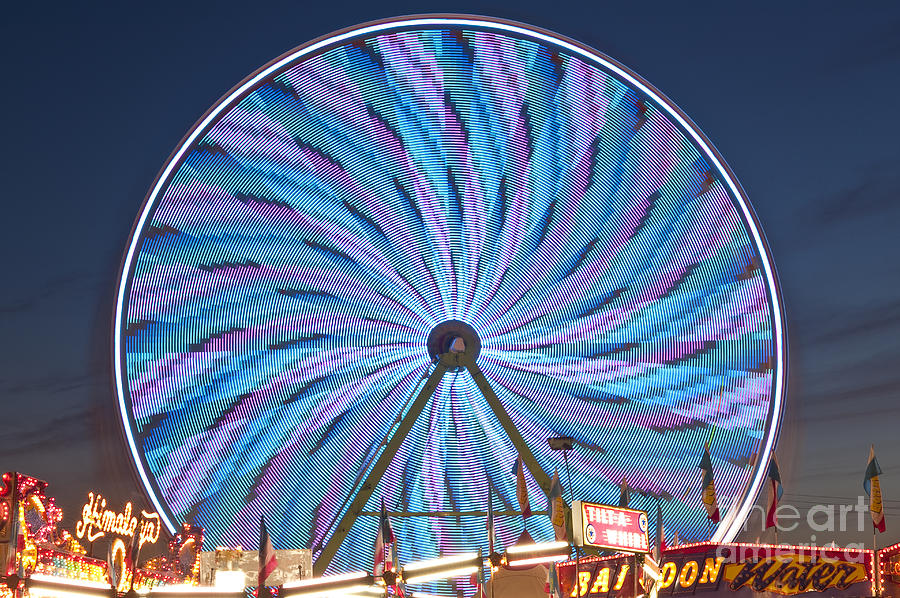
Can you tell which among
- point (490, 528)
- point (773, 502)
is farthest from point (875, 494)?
point (490, 528)

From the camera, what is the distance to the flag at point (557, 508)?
1634cm

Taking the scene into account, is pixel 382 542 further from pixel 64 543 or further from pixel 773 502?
pixel 773 502

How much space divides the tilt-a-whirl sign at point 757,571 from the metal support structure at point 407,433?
3.74m

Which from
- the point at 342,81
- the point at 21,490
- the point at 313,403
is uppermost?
the point at 342,81

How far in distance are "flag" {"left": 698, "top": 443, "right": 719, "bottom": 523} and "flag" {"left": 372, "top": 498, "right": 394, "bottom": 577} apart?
4.48m

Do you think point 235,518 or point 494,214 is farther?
point 494,214

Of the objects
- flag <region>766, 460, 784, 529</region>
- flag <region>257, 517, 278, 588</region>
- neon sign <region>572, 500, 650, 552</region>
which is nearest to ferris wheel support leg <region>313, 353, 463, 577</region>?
neon sign <region>572, 500, 650, 552</region>

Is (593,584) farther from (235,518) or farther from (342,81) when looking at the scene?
(342,81)

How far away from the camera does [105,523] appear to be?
49.7ft

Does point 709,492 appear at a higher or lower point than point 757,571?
higher

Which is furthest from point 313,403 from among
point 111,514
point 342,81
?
point 342,81

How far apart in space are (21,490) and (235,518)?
3.85 meters

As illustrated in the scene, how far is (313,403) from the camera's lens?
1700 centimetres

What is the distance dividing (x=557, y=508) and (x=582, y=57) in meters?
6.44
